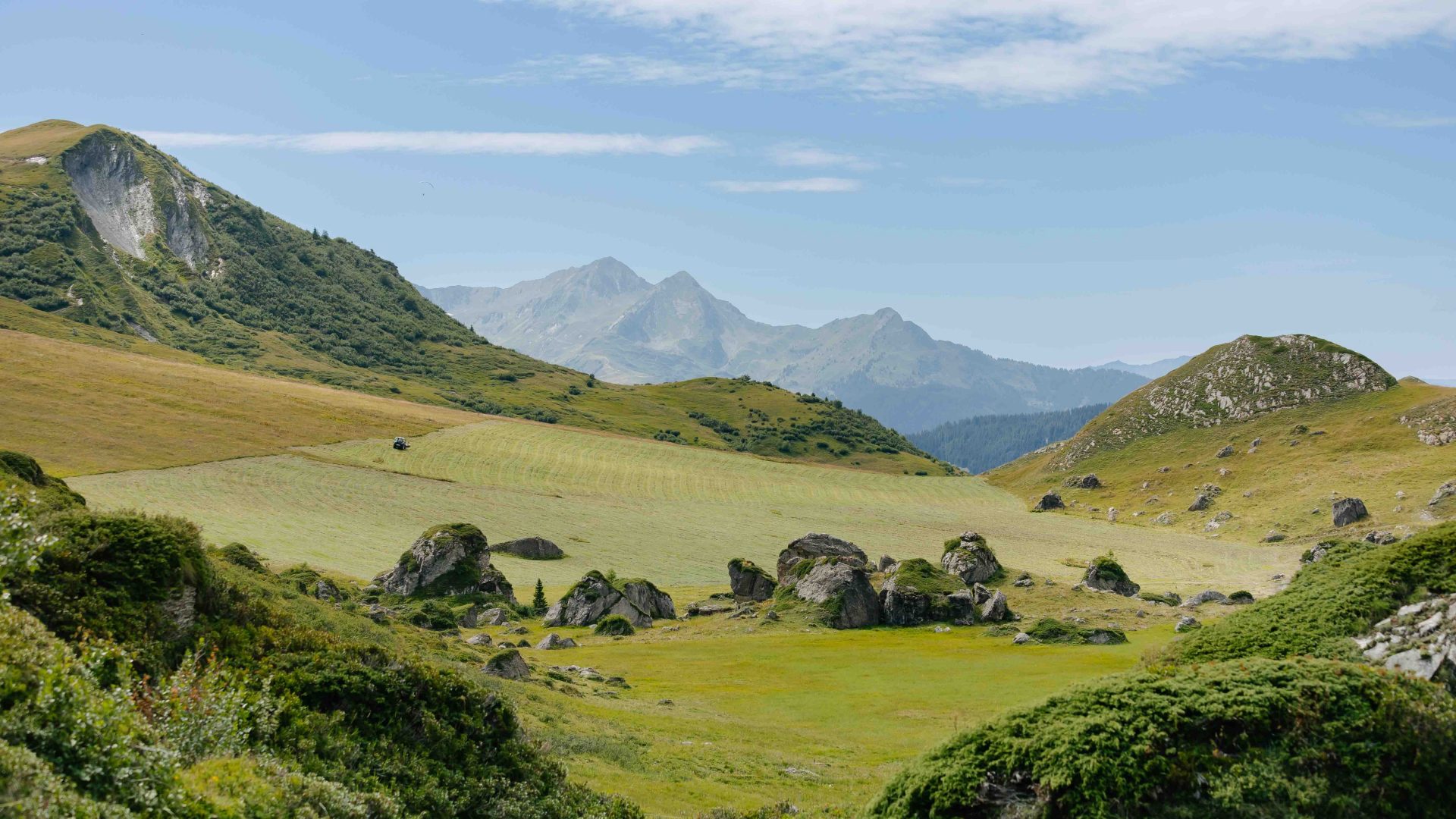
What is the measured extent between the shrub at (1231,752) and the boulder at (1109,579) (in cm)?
6403

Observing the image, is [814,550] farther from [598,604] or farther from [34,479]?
[34,479]

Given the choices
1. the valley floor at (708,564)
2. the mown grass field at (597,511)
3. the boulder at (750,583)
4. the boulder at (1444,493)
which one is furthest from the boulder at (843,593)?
the boulder at (1444,493)

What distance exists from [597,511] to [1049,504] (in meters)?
87.5

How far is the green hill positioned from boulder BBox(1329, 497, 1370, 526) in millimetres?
1212

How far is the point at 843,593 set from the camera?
66.8m

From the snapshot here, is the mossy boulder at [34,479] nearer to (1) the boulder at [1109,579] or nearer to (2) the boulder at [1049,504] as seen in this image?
(1) the boulder at [1109,579]

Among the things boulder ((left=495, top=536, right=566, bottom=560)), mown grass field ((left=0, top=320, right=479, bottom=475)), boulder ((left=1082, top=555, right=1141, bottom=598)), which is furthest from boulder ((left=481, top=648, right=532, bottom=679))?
mown grass field ((left=0, top=320, right=479, bottom=475))

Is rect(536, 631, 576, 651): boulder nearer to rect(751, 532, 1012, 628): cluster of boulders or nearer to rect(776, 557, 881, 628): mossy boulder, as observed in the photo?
rect(776, 557, 881, 628): mossy boulder

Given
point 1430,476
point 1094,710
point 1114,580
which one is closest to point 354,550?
point 1114,580

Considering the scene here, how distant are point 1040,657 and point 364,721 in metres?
39.4

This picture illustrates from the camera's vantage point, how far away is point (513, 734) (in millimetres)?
21047

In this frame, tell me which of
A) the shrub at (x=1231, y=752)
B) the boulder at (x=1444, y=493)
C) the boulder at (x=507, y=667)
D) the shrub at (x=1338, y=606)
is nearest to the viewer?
the shrub at (x=1231, y=752)

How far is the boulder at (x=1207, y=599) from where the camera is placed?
67812 mm

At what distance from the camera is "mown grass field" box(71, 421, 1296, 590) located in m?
88.8
